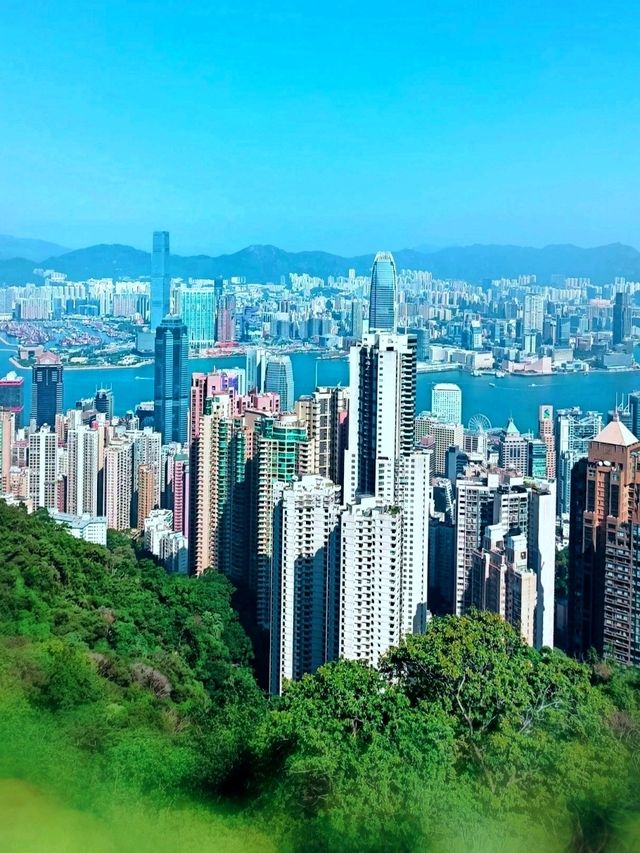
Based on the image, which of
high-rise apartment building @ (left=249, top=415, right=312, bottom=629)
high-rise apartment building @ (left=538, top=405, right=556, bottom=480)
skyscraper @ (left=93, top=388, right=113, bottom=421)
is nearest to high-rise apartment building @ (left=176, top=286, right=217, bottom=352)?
skyscraper @ (left=93, top=388, right=113, bottom=421)

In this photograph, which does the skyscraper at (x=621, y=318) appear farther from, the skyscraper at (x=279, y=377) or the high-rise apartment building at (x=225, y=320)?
the high-rise apartment building at (x=225, y=320)

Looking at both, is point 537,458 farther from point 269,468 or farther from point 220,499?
point 269,468

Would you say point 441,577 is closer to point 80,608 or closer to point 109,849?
point 80,608

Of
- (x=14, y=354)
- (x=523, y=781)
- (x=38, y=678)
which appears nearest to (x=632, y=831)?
(x=523, y=781)

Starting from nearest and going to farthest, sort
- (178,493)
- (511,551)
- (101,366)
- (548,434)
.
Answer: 1. (511,551)
2. (178,493)
3. (548,434)
4. (101,366)

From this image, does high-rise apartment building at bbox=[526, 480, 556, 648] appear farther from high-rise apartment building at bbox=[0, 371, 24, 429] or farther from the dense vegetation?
high-rise apartment building at bbox=[0, 371, 24, 429]

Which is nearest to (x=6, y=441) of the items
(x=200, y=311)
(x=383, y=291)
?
(x=383, y=291)
